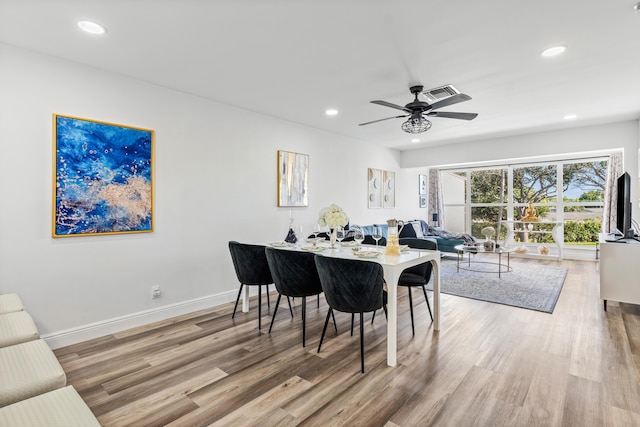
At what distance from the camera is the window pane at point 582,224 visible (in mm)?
6891

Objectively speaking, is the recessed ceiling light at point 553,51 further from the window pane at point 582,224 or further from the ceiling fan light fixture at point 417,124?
the window pane at point 582,224

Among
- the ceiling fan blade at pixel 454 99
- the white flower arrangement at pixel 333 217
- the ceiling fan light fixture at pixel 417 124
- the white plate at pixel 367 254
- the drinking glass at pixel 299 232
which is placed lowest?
the white plate at pixel 367 254

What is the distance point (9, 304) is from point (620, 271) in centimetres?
573

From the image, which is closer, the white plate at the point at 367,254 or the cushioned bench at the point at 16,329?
the cushioned bench at the point at 16,329

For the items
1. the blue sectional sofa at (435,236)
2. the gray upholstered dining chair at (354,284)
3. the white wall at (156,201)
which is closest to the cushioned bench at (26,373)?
the white wall at (156,201)

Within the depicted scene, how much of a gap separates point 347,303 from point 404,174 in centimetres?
599

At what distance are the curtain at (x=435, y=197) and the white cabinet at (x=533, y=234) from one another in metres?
1.72

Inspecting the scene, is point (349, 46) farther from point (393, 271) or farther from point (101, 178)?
point (101, 178)

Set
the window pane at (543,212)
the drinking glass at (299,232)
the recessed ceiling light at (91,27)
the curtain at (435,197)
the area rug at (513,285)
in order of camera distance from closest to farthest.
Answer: the recessed ceiling light at (91,27) < the drinking glass at (299,232) < the area rug at (513,285) < the window pane at (543,212) < the curtain at (435,197)

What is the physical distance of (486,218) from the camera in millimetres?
8266

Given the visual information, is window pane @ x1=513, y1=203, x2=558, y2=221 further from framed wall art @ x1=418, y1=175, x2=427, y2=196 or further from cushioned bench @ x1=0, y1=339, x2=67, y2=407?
cushioned bench @ x1=0, y1=339, x2=67, y2=407

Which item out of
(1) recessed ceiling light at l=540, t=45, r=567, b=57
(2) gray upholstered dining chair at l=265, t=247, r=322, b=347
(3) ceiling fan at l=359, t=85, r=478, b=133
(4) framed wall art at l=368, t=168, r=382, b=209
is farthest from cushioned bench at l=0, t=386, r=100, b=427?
(4) framed wall art at l=368, t=168, r=382, b=209

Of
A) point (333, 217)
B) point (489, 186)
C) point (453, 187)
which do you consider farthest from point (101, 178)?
point (453, 187)

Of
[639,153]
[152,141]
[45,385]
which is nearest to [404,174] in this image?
[639,153]
